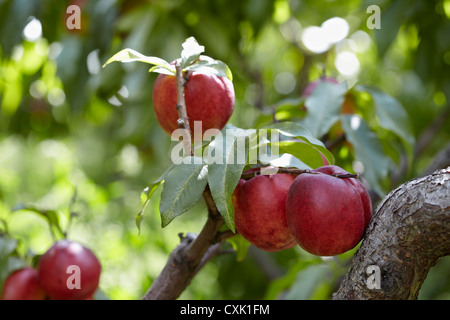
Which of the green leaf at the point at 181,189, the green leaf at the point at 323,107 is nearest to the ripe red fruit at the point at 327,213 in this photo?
the green leaf at the point at 181,189

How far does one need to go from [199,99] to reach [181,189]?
134 millimetres

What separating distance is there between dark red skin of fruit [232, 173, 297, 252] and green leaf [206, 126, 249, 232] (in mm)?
58

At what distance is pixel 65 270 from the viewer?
31.8 inches

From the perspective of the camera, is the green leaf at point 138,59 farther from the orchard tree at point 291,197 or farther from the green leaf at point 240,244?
the green leaf at point 240,244

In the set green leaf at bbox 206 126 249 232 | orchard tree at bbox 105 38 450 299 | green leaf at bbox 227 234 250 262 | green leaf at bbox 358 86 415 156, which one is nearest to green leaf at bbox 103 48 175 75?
orchard tree at bbox 105 38 450 299

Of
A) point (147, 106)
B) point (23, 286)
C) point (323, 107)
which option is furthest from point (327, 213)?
point (147, 106)

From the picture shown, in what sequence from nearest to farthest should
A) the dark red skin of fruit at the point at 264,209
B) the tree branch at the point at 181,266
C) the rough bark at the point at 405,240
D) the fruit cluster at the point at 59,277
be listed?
1. the rough bark at the point at 405,240
2. the dark red skin of fruit at the point at 264,209
3. the tree branch at the point at 181,266
4. the fruit cluster at the point at 59,277

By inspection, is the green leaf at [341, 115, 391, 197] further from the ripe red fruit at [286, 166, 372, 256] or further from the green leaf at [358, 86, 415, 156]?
the ripe red fruit at [286, 166, 372, 256]

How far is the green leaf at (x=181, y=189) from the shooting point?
21.2 inches

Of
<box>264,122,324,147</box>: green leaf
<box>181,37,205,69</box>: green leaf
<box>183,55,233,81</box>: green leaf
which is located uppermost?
<box>181,37,205,69</box>: green leaf

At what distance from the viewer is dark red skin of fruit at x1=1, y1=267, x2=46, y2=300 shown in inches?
32.4

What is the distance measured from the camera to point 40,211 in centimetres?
89

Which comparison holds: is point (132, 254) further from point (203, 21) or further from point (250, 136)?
point (250, 136)

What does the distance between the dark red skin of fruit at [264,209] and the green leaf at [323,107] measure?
0.30 meters
